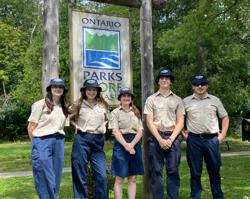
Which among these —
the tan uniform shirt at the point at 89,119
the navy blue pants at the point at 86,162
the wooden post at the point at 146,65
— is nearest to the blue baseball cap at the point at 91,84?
the tan uniform shirt at the point at 89,119

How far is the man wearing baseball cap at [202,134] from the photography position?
22.1 feet

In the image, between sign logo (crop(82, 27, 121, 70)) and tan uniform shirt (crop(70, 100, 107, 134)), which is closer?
tan uniform shirt (crop(70, 100, 107, 134))

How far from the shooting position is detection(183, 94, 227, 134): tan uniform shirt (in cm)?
671

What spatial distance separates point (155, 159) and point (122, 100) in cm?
96

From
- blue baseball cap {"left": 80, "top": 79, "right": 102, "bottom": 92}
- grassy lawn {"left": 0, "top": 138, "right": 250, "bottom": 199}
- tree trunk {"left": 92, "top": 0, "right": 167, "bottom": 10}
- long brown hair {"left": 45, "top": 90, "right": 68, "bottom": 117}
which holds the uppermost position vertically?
tree trunk {"left": 92, "top": 0, "right": 167, "bottom": 10}

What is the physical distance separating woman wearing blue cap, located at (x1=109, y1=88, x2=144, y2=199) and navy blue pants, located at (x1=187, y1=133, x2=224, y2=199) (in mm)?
767

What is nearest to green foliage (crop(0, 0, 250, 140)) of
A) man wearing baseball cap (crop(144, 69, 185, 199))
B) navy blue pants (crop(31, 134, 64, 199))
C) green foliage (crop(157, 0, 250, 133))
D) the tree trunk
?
green foliage (crop(157, 0, 250, 133))

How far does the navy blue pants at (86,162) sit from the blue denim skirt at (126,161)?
0.76ft

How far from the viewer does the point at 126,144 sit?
652 centimetres

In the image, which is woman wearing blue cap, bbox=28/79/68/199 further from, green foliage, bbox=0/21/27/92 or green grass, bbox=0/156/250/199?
green foliage, bbox=0/21/27/92

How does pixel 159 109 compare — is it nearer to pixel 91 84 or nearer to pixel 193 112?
pixel 193 112

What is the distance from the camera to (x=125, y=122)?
6633 mm

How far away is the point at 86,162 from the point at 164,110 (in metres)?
1.30

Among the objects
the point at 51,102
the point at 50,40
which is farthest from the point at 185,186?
the point at 50,40
